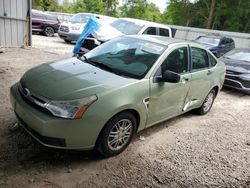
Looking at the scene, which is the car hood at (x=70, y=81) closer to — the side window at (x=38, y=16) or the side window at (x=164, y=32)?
the side window at (x=164, y=32)

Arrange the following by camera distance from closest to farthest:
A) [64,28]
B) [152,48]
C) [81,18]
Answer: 1. [152,48]
2. [64,28]
3. [81,18]

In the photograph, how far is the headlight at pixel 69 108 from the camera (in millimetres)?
2990

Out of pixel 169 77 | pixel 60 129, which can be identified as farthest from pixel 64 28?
pixel 60 129

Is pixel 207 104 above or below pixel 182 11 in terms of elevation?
below

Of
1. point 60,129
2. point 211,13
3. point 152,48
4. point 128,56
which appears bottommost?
point 60,129

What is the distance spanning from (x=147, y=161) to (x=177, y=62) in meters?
1.69

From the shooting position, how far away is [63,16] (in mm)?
24000

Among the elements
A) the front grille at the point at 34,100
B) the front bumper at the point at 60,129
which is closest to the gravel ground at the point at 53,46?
the front grille at the point at 34,100

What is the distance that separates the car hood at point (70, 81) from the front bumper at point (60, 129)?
248mm

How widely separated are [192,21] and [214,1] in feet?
14.9

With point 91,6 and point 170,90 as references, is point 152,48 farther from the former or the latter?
point 91,6

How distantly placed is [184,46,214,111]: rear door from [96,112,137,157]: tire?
60.3 inches

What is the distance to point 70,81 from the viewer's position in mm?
3373

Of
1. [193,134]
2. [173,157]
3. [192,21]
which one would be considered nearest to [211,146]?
[193,134]
